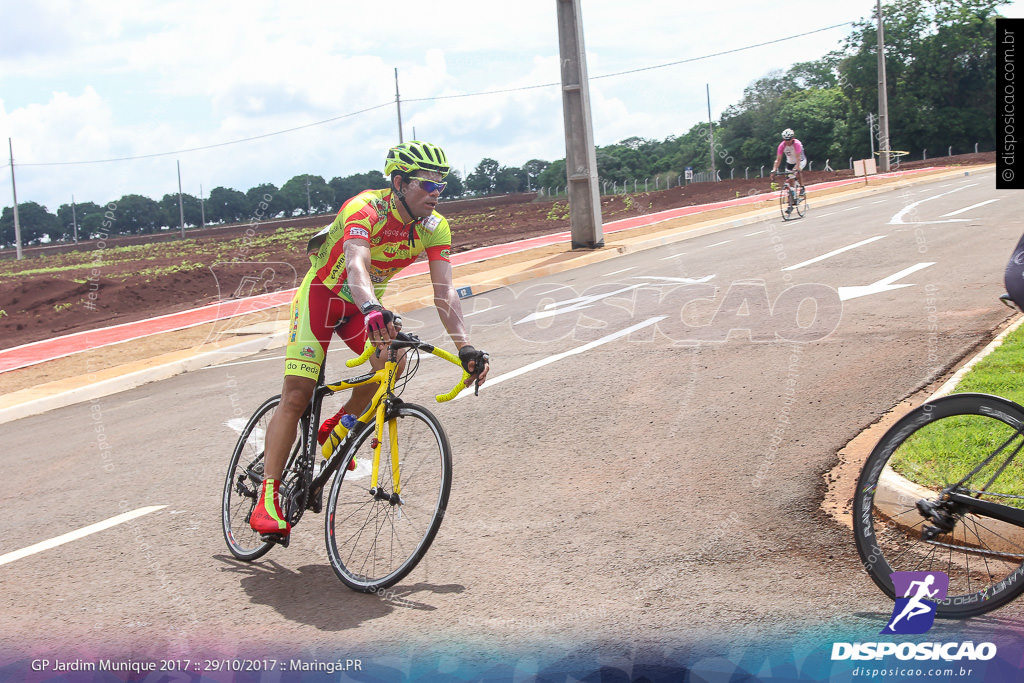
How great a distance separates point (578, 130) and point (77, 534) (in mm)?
16906

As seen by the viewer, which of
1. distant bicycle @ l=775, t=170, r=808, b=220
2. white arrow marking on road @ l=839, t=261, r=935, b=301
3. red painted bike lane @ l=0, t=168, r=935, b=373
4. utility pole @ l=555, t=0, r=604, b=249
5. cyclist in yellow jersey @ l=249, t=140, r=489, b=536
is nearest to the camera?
cyclist in yellow jersey @ l=249, t=140, r=489, b=536

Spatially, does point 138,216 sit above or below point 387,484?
above

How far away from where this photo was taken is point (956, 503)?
3535 mm

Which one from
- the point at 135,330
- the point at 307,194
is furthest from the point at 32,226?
the point at 135,330

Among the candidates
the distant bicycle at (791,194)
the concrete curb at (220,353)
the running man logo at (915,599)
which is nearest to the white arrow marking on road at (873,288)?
the concrete curb at (220,353)

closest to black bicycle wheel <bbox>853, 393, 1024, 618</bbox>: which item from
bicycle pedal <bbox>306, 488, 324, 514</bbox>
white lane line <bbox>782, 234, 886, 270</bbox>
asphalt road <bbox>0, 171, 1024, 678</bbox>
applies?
asphalt road <bbox>0, 171, 1024, 678</bbox>

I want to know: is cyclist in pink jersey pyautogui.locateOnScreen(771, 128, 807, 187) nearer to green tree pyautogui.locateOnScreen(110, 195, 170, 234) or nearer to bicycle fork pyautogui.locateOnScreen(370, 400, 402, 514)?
bicycle fork pyautogui.locateOnScreen(370, 400, 402, 514)

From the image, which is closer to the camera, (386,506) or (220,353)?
(386,506)

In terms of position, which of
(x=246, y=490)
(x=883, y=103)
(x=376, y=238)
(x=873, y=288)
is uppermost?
(x=883, y=103)

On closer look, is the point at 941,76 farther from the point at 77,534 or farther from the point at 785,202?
the point at 77,534

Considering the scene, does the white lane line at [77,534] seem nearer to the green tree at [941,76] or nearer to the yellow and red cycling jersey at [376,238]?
the yellow and red cycling jersey at [376,238]

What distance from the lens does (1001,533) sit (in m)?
3.47

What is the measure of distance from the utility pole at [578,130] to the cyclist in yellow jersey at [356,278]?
16097 millimetres

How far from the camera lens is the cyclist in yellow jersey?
14.7 feet
